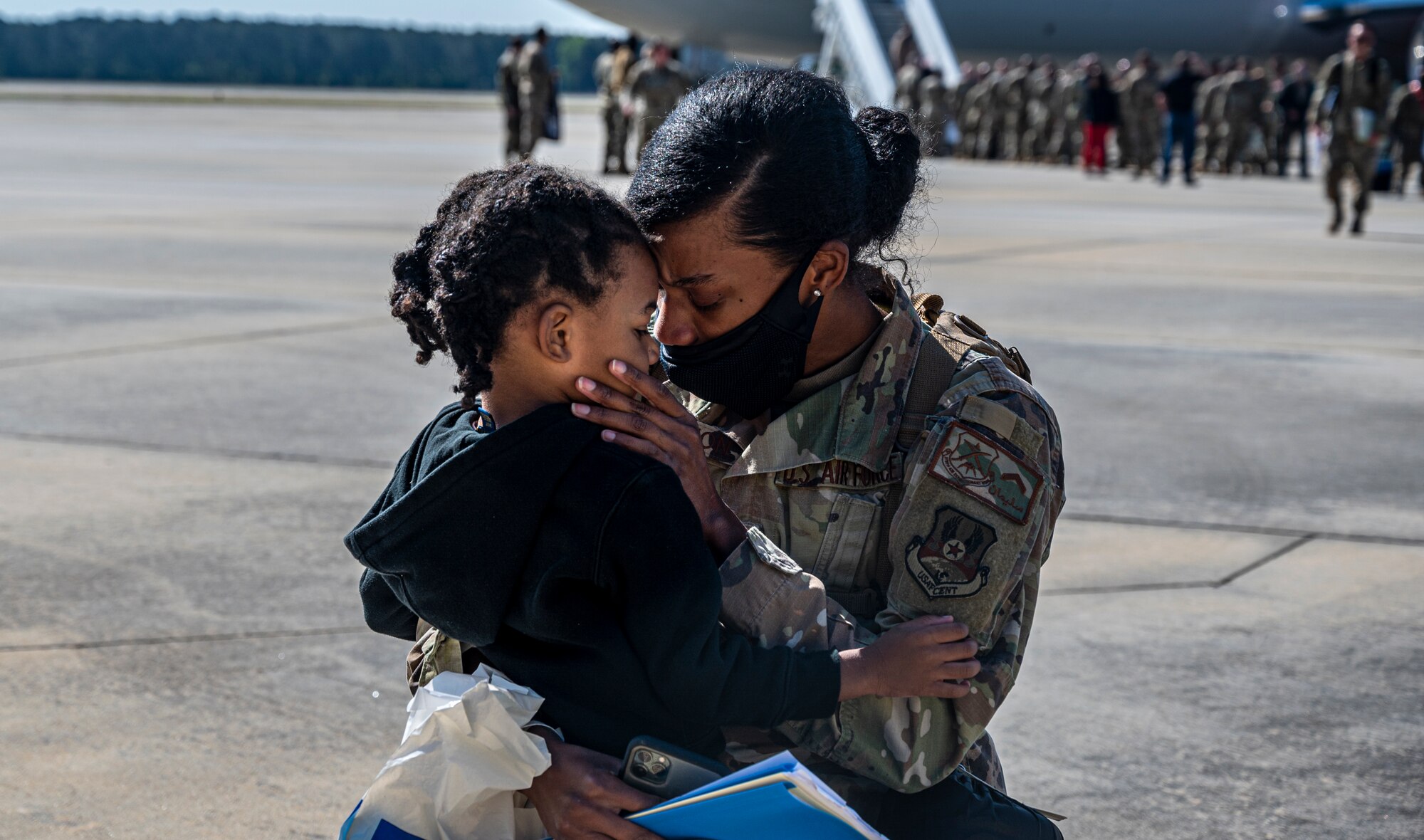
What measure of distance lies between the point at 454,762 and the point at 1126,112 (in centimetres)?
2670

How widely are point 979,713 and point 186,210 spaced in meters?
14.9

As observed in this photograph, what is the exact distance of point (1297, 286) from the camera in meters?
10.9

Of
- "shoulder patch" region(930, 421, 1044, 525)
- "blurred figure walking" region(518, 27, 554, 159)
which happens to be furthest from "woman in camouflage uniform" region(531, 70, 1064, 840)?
"blurred figure walking" region(518, 27, 554, 159)

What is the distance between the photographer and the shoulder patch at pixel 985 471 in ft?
6.02

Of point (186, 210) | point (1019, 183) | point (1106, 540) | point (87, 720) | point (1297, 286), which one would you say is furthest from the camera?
point (1019, 183)

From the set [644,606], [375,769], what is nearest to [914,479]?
[644,606]

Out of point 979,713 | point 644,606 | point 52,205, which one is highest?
point 644,606

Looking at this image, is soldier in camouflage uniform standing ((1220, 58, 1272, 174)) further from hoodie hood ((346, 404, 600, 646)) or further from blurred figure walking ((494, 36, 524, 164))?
hoodie hood ((346, 404, 600, 646))

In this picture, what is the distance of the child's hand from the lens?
1729 mm

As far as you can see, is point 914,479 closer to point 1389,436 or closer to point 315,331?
point 1389,436

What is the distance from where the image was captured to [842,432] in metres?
1.96

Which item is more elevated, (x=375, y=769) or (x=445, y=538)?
(x=445, y=538)

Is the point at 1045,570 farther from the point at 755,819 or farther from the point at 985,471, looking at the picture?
the point at 755,819

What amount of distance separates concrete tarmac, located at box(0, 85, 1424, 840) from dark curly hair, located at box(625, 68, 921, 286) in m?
→ 0.26
